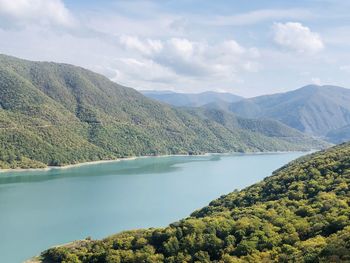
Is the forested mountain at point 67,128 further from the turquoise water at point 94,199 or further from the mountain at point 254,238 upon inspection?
the mountain at point 254,238

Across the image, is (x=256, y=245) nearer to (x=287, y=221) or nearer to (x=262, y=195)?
(x=287, y=221)

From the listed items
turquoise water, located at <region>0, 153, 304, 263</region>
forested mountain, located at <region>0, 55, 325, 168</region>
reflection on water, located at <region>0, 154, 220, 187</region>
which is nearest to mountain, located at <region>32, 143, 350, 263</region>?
turquoise water, located at <region>0, 153, 304, 263</region>

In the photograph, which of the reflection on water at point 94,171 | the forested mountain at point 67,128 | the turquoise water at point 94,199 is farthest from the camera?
the forested mountain at point 67,128

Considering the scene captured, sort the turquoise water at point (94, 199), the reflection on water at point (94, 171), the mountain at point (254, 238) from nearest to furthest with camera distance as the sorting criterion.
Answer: the mountain at point (254, 238) → the turquoise water at point (94, 199) → the reflection on water at point (94, 171)

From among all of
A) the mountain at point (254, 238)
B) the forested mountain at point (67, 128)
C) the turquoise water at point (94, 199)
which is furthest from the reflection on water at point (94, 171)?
the mountain at point (254, 238)

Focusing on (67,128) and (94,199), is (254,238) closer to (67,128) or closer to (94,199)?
(94,199)

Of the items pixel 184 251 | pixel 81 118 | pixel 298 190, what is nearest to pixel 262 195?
pixel 298 190

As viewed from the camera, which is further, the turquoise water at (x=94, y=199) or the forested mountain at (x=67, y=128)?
the forested mountain at (x=67, y=128)
